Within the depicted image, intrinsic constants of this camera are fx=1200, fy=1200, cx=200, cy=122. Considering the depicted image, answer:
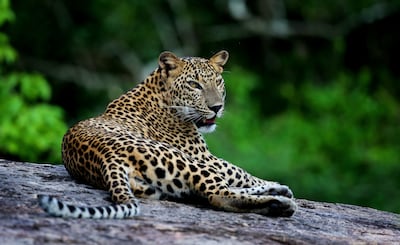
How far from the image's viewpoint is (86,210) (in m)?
8.04

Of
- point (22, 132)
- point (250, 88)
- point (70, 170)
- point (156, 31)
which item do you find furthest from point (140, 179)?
point (156, 31)

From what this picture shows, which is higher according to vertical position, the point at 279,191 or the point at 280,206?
the point at 279,191

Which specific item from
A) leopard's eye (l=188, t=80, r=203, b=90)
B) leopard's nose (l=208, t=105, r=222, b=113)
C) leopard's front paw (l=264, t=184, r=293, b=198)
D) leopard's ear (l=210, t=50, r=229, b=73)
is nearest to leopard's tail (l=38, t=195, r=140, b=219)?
leopard's front paw (l=264, t=184, r=293, b=198)

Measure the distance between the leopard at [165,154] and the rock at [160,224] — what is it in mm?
96

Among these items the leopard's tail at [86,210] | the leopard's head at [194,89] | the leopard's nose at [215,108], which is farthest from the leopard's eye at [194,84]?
the leopard's tail at [86,210]

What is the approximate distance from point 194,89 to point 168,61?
376 mm

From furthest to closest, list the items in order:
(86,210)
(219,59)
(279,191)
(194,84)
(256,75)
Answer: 1. (256,75)
2. (219,59)
3. (194,84)
4. (279,191)
5. (86,210)

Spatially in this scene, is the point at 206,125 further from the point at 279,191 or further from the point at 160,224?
the point at 160,224

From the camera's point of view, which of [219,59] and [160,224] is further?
[219,59]

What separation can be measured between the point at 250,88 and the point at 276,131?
1.65 meters

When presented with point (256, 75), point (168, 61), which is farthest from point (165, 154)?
point (256, 75)

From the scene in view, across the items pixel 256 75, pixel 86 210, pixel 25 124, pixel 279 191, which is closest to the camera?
pixel 86 210

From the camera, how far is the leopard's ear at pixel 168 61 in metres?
10.7

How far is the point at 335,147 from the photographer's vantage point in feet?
78.8
